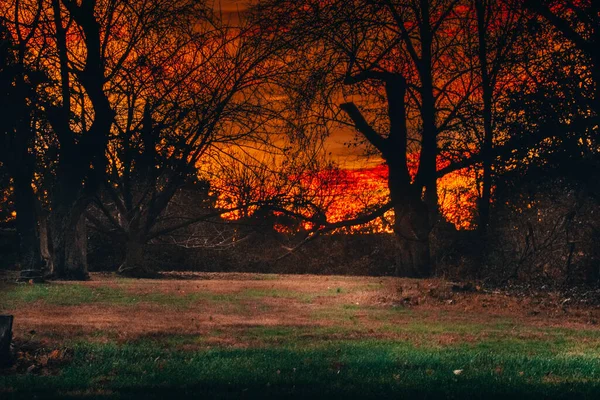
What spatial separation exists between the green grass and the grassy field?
0.02m

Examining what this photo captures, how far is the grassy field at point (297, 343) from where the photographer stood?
7.94 metres

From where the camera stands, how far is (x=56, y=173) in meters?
22.3

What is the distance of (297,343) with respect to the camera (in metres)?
11.7

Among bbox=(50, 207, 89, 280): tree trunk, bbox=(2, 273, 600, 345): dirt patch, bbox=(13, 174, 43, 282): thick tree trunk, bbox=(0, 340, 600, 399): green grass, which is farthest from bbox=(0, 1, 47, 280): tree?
bbox=(0, 340, 600, 399): green grass

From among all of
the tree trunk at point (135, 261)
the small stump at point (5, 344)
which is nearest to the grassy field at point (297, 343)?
the small stump at point (5, 344)

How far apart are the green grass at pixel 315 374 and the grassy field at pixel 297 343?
2 cm

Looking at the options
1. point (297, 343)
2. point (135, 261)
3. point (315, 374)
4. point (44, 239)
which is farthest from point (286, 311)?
point (44, 239)

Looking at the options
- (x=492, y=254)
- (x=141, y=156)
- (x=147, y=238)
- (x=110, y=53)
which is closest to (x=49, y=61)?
(x=110, y=53)

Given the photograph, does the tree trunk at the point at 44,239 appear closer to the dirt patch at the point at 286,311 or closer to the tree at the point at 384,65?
the dirt patch at the point at 286,311

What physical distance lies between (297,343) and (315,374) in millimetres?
3123

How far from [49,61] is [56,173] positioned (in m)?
3.00

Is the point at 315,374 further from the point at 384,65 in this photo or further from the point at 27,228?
the point at 27,228

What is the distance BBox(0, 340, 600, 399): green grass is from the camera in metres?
7.67

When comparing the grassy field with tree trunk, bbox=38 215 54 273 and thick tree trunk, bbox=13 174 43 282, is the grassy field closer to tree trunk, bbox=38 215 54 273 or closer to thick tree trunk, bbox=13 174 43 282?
thick tree trunk, bbox=13 174 43 282
